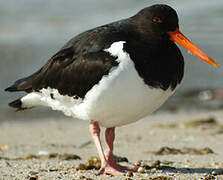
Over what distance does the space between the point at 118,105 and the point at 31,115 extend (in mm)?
5502

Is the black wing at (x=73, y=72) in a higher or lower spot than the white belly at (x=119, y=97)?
higher

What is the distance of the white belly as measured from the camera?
498 centimetres

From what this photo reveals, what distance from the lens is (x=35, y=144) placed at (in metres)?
8.00

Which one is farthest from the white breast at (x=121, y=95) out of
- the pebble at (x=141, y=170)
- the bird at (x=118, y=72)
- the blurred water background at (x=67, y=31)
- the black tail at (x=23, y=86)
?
the blurred water background at (x=67, y=31)

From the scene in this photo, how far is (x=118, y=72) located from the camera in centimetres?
498

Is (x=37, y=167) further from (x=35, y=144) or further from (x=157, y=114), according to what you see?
(x=157, y=114)

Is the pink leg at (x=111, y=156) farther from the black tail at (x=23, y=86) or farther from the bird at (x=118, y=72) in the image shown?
the black tail at (x=23, y=86)

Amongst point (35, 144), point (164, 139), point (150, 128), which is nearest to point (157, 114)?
point (150, 128)

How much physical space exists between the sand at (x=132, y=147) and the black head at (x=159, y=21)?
1.58 metres

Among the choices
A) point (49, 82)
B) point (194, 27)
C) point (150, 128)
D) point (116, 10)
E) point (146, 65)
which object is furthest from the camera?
point (116, 10)

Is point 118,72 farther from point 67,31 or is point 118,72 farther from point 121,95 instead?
point 67,31

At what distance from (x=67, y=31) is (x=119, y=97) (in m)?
11.7

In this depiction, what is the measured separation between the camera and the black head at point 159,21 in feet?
17.9

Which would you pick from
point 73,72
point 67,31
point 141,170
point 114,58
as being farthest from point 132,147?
point 67,31
